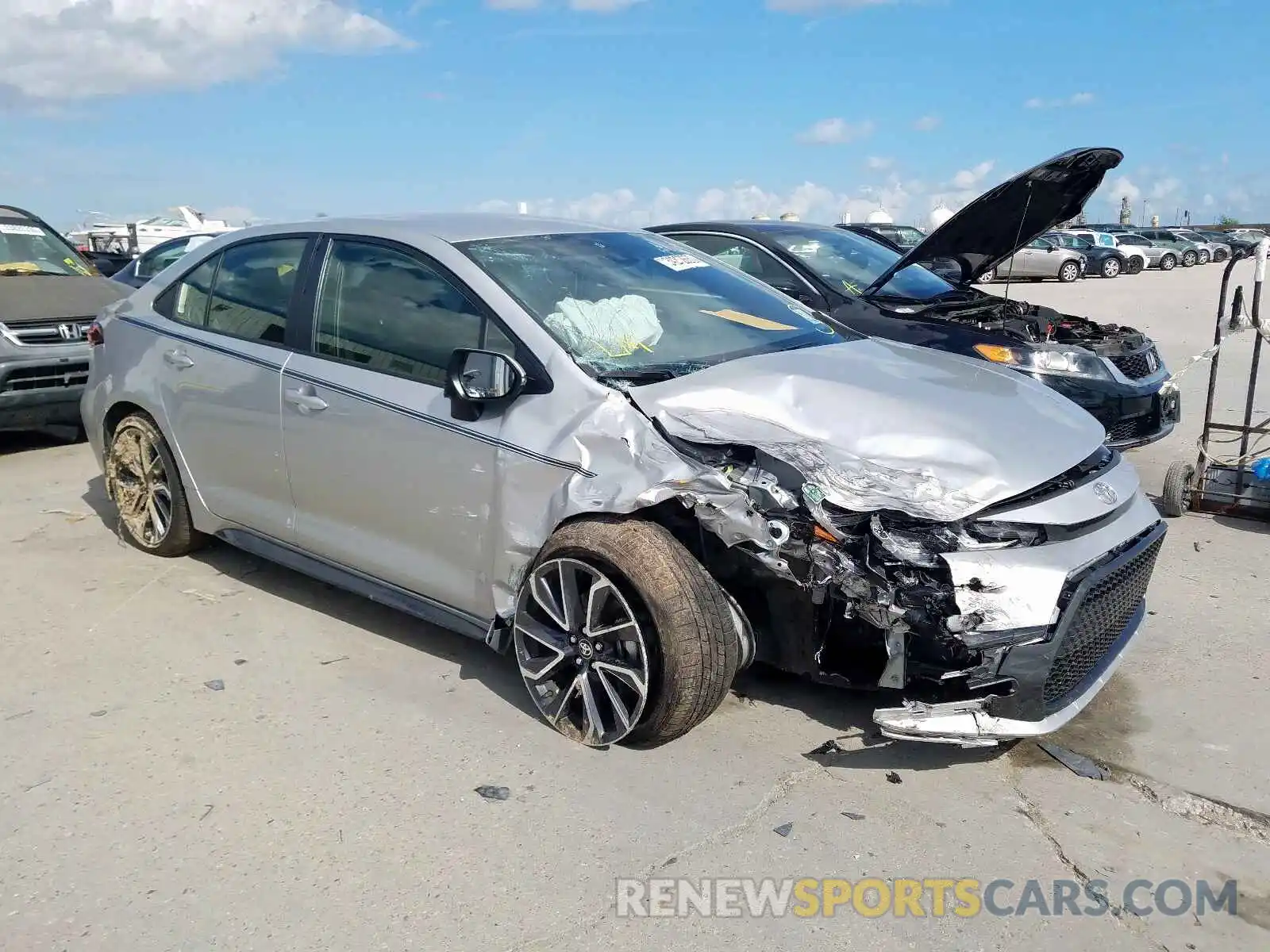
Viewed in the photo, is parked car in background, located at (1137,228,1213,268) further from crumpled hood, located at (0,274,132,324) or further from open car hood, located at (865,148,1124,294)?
crumpled hood, located at (0,274,132,324)

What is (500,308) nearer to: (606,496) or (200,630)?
(606,496)

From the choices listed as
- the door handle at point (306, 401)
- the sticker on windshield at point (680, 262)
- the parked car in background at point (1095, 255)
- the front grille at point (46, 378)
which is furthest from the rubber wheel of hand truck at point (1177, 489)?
the parked car in background at point (1095, 255)

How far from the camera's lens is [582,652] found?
3504 millimetres

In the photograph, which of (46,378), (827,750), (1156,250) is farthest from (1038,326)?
(1156,250)

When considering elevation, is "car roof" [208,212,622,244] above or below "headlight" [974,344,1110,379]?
above

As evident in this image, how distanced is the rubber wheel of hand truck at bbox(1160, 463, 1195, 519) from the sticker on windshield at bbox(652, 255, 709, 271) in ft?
10.9

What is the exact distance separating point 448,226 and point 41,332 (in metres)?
4.97

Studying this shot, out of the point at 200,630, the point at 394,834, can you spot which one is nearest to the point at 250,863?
the point at 394,834

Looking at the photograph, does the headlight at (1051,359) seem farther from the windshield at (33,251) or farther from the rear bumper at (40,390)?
the windshield at (33,251)

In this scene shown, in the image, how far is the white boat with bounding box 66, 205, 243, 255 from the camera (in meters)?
24.9

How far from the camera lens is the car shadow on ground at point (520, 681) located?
11.5 feet

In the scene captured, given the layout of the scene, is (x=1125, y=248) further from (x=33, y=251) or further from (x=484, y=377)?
(x=484, y=377)

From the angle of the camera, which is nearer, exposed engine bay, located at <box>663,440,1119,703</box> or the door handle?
exposed engine bay, located at <box>663,440,1119,703</box>

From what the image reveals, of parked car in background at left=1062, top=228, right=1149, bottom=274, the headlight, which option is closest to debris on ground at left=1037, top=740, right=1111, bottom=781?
the headlight
